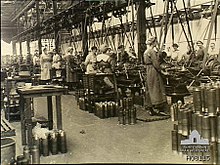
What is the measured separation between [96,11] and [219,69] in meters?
2.80

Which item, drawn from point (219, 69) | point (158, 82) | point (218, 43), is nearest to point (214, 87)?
point (158, 82)

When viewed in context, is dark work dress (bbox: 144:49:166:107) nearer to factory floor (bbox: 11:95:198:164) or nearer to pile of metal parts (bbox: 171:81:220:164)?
factory floor (bbox: 11:95:198:164)

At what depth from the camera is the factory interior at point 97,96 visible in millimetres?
2289

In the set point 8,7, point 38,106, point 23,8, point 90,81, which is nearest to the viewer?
point 8,7

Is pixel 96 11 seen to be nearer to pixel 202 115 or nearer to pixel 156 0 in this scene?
pixel 156 0

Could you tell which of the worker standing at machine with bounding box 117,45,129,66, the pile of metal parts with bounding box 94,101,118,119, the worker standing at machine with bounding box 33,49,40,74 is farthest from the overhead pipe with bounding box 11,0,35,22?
the worker standing at machine with bounding box 117,45,129,66

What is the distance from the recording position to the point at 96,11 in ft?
23.5

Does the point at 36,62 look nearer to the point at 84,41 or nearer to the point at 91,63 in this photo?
the point at 91,63

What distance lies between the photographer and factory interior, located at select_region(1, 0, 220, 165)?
2.29 metres

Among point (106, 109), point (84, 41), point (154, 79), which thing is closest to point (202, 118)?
point (154, 79)

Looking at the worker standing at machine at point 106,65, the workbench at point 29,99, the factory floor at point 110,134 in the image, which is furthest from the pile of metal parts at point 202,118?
Result: the worker standing at machine at point 106,65

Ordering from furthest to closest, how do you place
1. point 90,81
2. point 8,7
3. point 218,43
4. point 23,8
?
point 218,43 < point 90,81 < point 23,8 < point 8,7

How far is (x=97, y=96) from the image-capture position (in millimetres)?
5980

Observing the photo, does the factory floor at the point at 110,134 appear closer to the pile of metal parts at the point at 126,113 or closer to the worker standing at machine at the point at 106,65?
the pile of metal parts at the point at 126,113
